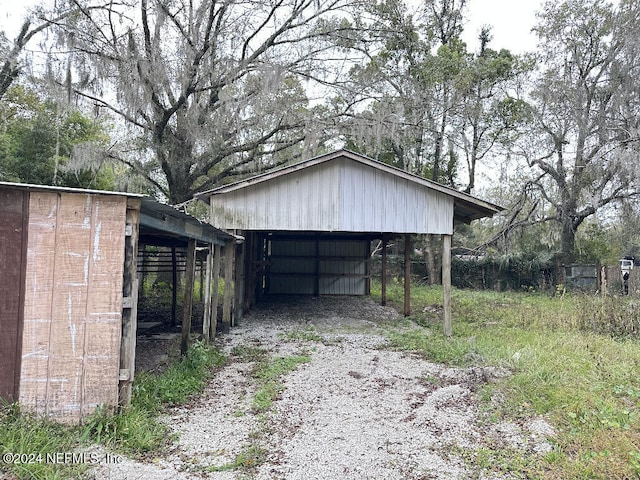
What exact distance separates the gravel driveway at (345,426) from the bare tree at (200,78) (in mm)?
7829

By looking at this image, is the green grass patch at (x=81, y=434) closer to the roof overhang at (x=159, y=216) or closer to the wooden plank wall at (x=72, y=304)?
the wooden plank wall at (x=72, y=304)

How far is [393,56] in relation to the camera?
19.1 metres

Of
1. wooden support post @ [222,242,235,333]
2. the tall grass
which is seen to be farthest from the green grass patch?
wooden support post @ [222,242,235,333]

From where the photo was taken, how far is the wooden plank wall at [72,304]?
11.9 feet

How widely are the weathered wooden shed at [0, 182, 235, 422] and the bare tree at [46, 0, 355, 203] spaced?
26.2 ft

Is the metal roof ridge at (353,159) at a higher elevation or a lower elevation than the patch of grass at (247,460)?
higher

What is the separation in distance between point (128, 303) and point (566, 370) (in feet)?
16.9

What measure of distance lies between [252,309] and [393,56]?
525 inches

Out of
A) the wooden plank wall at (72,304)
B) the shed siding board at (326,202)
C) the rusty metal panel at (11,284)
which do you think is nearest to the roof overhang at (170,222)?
the wooden plank wall at (72,304)

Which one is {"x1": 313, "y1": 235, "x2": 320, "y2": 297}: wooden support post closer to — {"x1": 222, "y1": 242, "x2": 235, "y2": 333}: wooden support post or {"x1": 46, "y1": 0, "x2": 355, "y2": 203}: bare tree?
{"x1": 46, "y1": 0, "x2": 355, "y2": 203}: bare tree

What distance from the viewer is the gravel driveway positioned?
325cm

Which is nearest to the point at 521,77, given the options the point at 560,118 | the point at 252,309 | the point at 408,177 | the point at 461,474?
the point at 560,118

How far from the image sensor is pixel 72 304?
12.2ft

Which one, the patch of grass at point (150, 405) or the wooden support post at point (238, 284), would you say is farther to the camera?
the wooden support post at point (238, 284)
